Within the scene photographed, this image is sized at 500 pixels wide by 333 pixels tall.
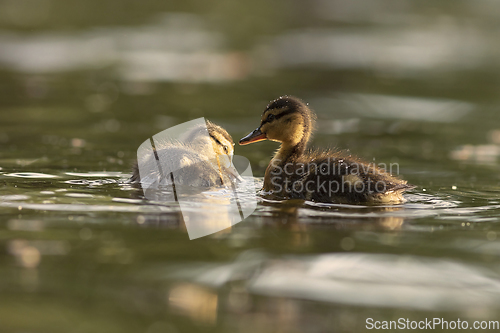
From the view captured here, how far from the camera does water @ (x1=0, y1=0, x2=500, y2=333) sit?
10.7 ft

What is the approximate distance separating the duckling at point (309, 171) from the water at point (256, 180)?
0.20m

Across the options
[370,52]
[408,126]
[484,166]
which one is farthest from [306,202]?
[370,52]

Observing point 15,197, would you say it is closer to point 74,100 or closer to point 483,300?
point 483,300

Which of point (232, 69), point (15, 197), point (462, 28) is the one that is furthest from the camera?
point (462, 28)

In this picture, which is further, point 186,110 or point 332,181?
point 186,110

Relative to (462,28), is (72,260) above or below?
below

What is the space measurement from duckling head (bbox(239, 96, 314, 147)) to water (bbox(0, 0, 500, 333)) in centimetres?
101

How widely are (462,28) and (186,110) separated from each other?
416 inches

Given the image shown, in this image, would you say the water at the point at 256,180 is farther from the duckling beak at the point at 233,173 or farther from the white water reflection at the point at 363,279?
the duckling beak at the point at 233,173

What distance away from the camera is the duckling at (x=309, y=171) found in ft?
16.7

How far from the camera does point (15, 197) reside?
189 inches
